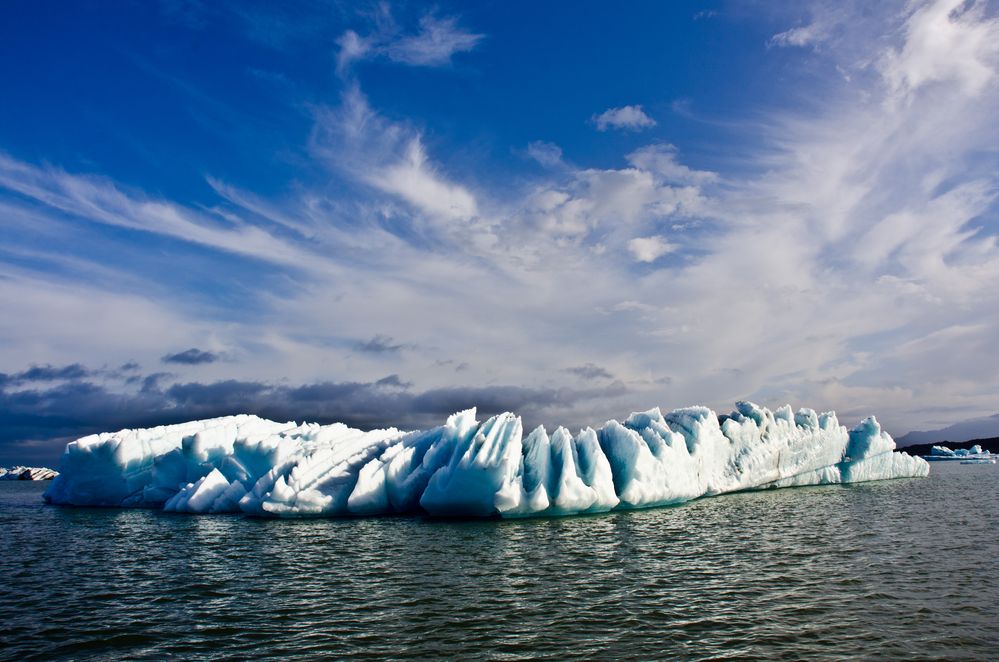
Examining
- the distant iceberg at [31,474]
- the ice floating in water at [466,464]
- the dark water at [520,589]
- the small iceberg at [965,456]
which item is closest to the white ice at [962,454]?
the small iceberg at [965,456]

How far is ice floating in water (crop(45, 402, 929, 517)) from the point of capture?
2205 cm

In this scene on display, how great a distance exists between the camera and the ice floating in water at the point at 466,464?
2205 cm

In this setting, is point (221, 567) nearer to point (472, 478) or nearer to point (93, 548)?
point (93, 548)

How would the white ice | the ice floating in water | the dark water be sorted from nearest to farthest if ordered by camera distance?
the dark water, the ice floating in water, the white ice

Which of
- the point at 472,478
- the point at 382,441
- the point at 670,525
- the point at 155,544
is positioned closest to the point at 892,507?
the point at 670,525

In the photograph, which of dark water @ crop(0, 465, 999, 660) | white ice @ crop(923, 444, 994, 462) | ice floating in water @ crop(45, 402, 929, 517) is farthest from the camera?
white ice @ crop(923, 444, 994, 462)

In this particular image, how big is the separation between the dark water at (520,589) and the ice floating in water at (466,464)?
1.75 meters

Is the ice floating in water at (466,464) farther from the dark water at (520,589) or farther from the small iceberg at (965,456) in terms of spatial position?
the small iceberg at (965,456)

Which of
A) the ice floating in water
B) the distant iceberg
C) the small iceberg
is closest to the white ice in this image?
the small iceberg

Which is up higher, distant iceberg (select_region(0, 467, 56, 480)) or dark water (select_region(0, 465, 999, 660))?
distant iceberg (select_region(0, 467, 56, 480))

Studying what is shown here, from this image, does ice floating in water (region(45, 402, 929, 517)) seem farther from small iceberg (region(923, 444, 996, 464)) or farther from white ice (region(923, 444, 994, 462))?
white ice (region(923, 444, 994, 462))

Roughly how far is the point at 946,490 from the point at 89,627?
35886mm

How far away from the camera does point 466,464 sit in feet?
69.4

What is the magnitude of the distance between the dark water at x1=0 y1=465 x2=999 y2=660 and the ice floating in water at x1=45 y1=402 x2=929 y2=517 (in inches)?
69.0
